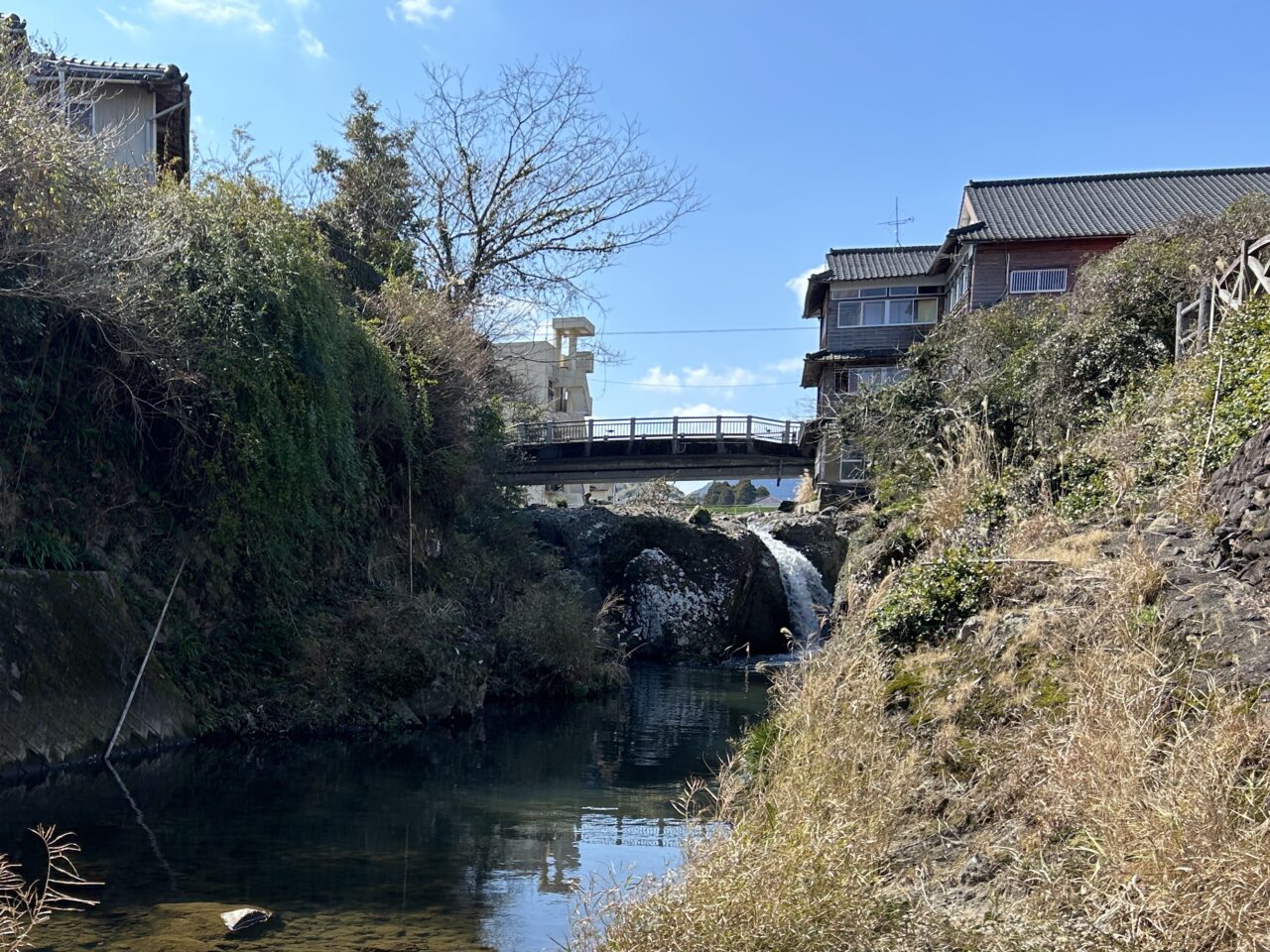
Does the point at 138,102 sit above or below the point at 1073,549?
above

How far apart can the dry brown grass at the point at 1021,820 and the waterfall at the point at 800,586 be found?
21704 mm

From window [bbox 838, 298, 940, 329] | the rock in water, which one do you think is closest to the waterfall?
window [bbox 838, 298, 940, 329]

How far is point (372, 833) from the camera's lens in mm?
10695

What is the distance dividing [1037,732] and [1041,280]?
31464mm

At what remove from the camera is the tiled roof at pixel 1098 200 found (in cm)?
3531

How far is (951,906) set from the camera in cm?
600

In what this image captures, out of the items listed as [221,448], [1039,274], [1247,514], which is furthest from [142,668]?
[1039,274]

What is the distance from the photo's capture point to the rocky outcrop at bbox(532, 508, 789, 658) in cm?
2867

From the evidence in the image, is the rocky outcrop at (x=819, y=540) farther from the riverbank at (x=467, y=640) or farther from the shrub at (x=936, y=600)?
the shrub at (x=936, y=600)

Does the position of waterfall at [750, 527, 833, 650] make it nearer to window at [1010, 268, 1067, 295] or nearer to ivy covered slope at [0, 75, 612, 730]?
ivy covered slope at [0, 75, 612, 730]

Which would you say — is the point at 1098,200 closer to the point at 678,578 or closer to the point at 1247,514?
the point at 678,578

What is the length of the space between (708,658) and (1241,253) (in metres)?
18.0

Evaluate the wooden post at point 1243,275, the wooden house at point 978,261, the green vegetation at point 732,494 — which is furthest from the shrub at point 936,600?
the green vegetation at point 732,494

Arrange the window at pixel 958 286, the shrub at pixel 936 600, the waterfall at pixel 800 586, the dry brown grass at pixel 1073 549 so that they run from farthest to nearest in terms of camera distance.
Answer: the window at pixel 958 286, the waterfall at pixel 800 586, the shrub at pixel 936 600, the dry brown grass at pixel 1073 549
